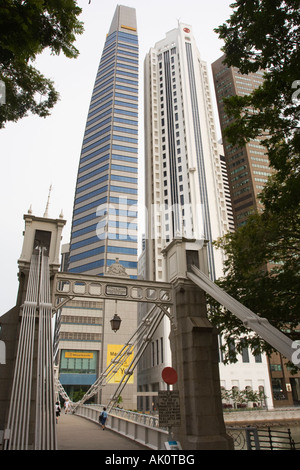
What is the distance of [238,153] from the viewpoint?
293ft

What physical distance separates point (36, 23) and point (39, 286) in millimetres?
7395

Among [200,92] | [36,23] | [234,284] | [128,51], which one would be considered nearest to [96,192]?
[200,92]

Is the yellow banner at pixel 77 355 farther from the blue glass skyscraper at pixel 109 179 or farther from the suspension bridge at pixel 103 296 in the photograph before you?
the suspension bridge at pixel 103 296

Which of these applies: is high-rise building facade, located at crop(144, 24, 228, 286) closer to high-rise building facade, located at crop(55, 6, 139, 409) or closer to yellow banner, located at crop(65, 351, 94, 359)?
high-rise building facade, located at crop(55, 6, 139, 409)

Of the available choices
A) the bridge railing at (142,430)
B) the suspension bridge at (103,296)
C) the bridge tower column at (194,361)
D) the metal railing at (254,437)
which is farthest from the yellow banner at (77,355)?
the bridge tower column at (194,361)

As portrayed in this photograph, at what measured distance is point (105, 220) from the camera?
2820 inches

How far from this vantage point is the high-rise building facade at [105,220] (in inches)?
2137

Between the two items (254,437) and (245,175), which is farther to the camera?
(245,175)

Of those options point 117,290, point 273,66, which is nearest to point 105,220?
point 117,290

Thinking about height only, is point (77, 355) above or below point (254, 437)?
above

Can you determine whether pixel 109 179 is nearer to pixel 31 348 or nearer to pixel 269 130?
pixel 269 130

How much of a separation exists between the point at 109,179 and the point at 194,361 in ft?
219

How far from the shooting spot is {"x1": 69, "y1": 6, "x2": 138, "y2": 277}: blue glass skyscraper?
227ft
